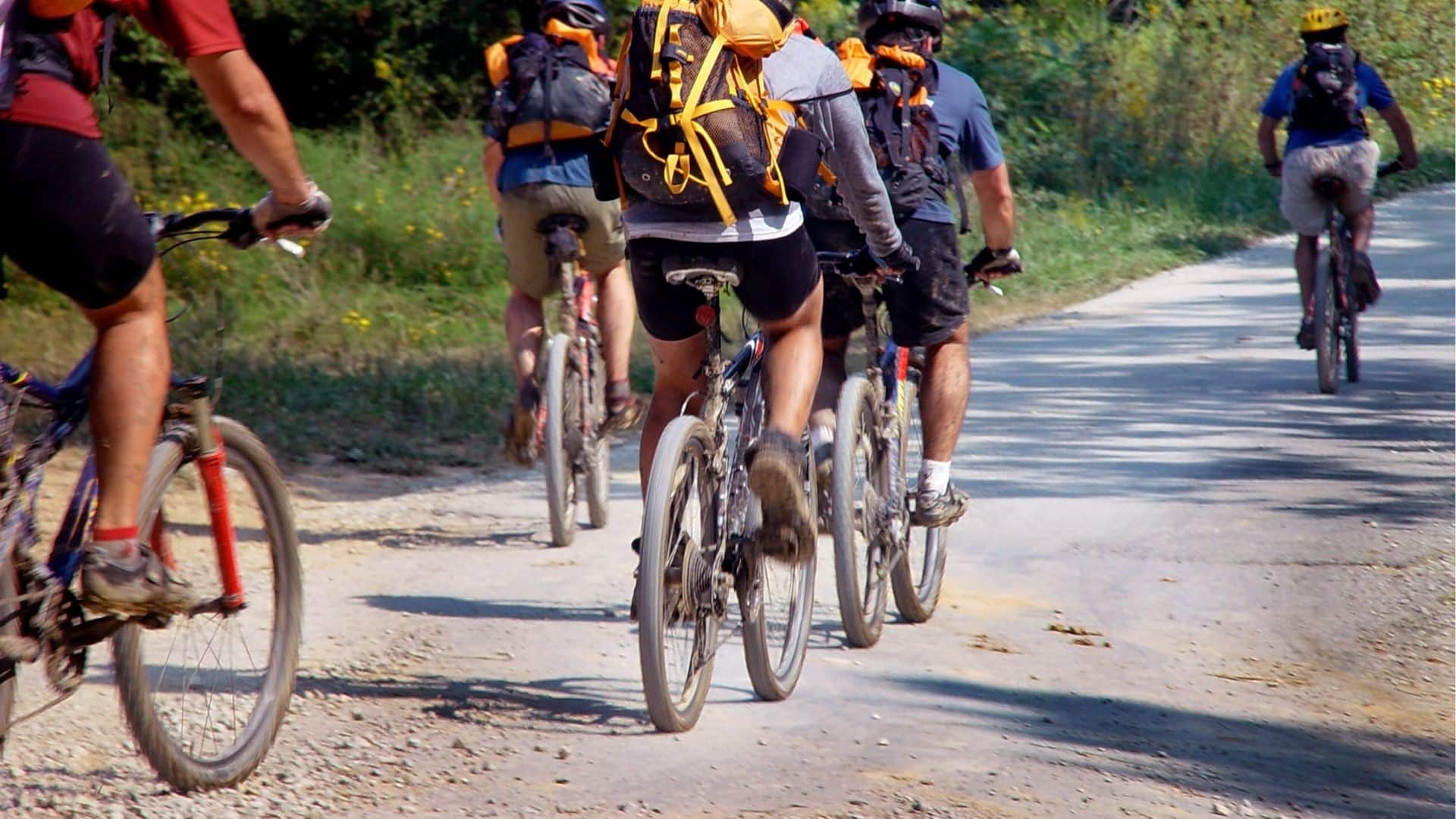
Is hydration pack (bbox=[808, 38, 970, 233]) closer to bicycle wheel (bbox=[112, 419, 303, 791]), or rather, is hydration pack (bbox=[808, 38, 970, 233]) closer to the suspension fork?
bicycle wheel (bbox=[112, 419, 303, 791])

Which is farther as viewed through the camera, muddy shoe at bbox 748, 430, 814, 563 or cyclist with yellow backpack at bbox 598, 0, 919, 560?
muddy shoe at bbox 748, 430, 814, 563

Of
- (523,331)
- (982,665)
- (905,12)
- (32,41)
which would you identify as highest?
(32,41)

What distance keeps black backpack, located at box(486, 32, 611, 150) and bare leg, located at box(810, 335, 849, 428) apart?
1313 mm

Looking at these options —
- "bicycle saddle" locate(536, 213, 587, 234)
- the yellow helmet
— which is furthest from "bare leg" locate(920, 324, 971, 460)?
the yellow helmet

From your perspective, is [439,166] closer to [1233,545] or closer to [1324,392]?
[1324,392]

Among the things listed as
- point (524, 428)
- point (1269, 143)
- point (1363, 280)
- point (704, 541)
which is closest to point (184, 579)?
point (704, 541)

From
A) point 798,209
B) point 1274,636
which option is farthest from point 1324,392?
point 798,209

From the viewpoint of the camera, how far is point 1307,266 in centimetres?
1000

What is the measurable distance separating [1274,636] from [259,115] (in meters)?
3.76

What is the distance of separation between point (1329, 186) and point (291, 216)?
7.82 metres

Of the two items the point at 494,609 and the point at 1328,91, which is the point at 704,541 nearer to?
the point at 494,609

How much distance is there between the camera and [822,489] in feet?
16.9

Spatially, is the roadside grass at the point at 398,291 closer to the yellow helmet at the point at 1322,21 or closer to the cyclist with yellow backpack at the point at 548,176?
the cyclist with yellow backpack at the point at 548,176

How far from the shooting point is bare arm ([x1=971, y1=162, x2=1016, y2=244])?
569 cm
